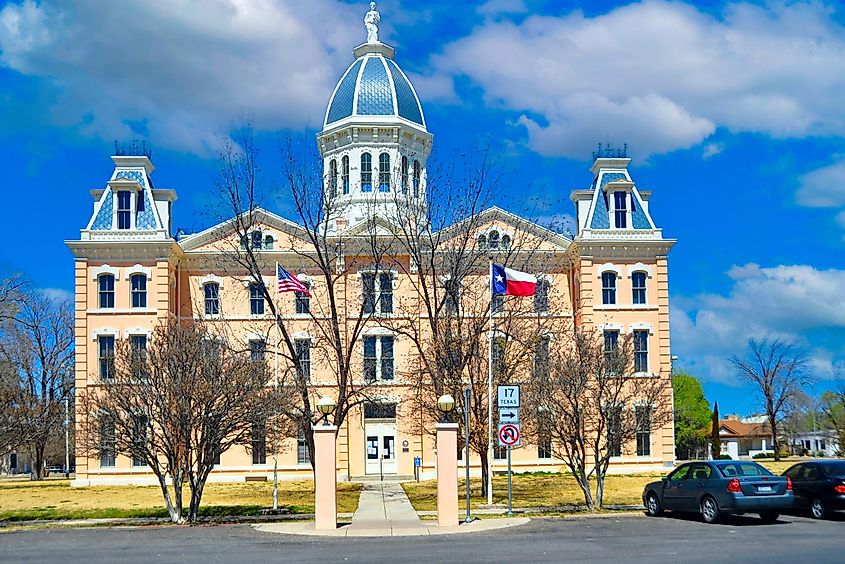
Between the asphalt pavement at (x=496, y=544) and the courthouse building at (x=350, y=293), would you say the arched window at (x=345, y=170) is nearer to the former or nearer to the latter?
the courthouse building at (x=350, y=293)

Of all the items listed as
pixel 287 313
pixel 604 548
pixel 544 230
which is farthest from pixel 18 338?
pixel 604 548

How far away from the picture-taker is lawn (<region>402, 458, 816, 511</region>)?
31453mm

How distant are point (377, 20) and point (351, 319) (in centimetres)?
1899

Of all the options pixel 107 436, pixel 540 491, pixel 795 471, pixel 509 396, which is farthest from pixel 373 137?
pixel 795 471

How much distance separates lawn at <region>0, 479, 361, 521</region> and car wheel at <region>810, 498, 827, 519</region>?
42.5 feet

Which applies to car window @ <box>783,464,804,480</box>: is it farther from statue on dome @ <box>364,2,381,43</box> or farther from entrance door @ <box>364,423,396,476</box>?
statue on dome @ <box>364,2,381,43</box>

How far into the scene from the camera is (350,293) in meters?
46.4

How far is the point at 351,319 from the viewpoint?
44.4 m

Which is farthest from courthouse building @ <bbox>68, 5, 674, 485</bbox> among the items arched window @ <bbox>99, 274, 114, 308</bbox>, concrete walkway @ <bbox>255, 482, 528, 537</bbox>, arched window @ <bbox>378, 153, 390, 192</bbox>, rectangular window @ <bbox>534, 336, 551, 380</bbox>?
concrete walkway @ <bbox>255, 482, 528, 537</bbox>

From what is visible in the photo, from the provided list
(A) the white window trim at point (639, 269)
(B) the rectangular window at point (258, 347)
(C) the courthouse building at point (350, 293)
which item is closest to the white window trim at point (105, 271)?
(C) the courthouse building at point (350, 293)

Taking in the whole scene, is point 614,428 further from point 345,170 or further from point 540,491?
point 345,170

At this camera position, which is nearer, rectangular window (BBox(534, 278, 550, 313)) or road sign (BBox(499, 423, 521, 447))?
road sign (BBox(499, 423, 521, 447))

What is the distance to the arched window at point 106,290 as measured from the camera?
44844 mm

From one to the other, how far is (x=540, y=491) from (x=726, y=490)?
1472cm
